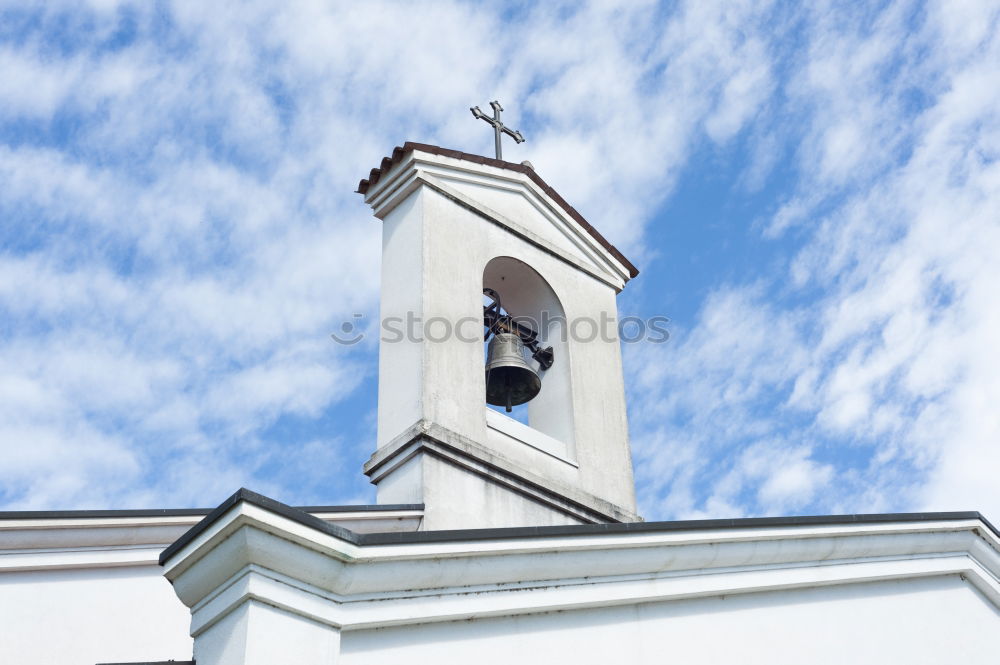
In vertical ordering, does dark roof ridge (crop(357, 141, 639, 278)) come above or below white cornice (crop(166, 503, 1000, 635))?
above

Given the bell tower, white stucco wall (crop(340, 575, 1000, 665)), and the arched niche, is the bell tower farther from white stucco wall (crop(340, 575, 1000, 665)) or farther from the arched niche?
white stucco wall (crop(340, 575, 1000, 665))

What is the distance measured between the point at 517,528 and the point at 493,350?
4.47 metres

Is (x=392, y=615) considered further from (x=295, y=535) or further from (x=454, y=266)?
(x=454, y=266)

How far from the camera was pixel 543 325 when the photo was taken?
30.1ft

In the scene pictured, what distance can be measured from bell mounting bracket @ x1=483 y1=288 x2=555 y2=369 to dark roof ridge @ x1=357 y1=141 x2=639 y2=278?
3.36 ft

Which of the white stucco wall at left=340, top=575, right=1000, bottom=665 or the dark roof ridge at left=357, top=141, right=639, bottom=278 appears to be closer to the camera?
the white stucco wall at left=340, top=575, right=1000, bottom=665

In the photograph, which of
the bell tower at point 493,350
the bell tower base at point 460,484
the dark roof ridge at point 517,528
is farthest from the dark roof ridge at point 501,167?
the dark roof ridge at point 517,528

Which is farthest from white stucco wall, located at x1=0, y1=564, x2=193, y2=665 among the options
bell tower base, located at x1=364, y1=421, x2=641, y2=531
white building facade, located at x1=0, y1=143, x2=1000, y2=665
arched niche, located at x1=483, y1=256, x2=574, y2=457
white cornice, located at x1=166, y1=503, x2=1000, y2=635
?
arched niche, located at x1=483, y1=256, x2=574, y2=457

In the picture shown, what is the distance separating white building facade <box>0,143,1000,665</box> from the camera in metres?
3.94

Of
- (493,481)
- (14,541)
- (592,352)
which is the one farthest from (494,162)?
(14,541)

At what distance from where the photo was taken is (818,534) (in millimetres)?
4969

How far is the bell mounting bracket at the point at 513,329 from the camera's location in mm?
8875

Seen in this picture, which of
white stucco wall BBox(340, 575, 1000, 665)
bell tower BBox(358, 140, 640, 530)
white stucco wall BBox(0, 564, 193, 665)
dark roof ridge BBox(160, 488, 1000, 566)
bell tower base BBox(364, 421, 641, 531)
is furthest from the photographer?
bell tower BBox(358, 140, 640, 530)

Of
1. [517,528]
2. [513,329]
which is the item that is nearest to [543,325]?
[513,329]
